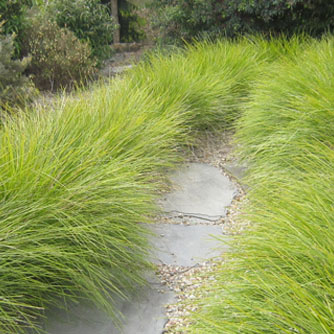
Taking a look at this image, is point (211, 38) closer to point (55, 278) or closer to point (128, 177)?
point (128, 177)

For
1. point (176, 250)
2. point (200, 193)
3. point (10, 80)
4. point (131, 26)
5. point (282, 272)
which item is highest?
point (282, 272)

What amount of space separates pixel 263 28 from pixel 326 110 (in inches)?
169

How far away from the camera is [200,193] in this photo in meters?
3.23

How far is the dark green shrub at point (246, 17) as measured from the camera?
21.2 ft

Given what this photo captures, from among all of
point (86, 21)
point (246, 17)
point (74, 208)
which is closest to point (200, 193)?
point (74, 208)

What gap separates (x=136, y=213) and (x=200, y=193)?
0.94 meters

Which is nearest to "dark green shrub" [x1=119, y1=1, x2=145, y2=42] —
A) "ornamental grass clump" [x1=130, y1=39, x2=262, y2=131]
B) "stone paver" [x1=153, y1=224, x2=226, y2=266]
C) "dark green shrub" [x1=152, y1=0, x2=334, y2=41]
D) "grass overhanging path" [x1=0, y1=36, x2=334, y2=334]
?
"dark green shrub" [x1=152, y1=0, x2=334, y2=41]

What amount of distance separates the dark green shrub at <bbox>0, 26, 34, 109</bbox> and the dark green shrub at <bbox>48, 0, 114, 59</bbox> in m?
1.86

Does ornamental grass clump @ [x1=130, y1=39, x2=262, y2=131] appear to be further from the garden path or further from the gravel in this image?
the gravel

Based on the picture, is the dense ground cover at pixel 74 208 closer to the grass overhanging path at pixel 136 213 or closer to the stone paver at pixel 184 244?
the grass overhanging path at pixel 136 213

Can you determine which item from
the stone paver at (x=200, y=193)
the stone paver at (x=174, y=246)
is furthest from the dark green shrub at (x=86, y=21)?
the stone paver at (x=174, y=246)

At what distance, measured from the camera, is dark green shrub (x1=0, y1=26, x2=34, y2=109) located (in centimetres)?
498

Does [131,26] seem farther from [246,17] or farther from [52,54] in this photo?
[52,54]

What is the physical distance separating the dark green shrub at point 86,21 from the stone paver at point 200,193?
436cm
